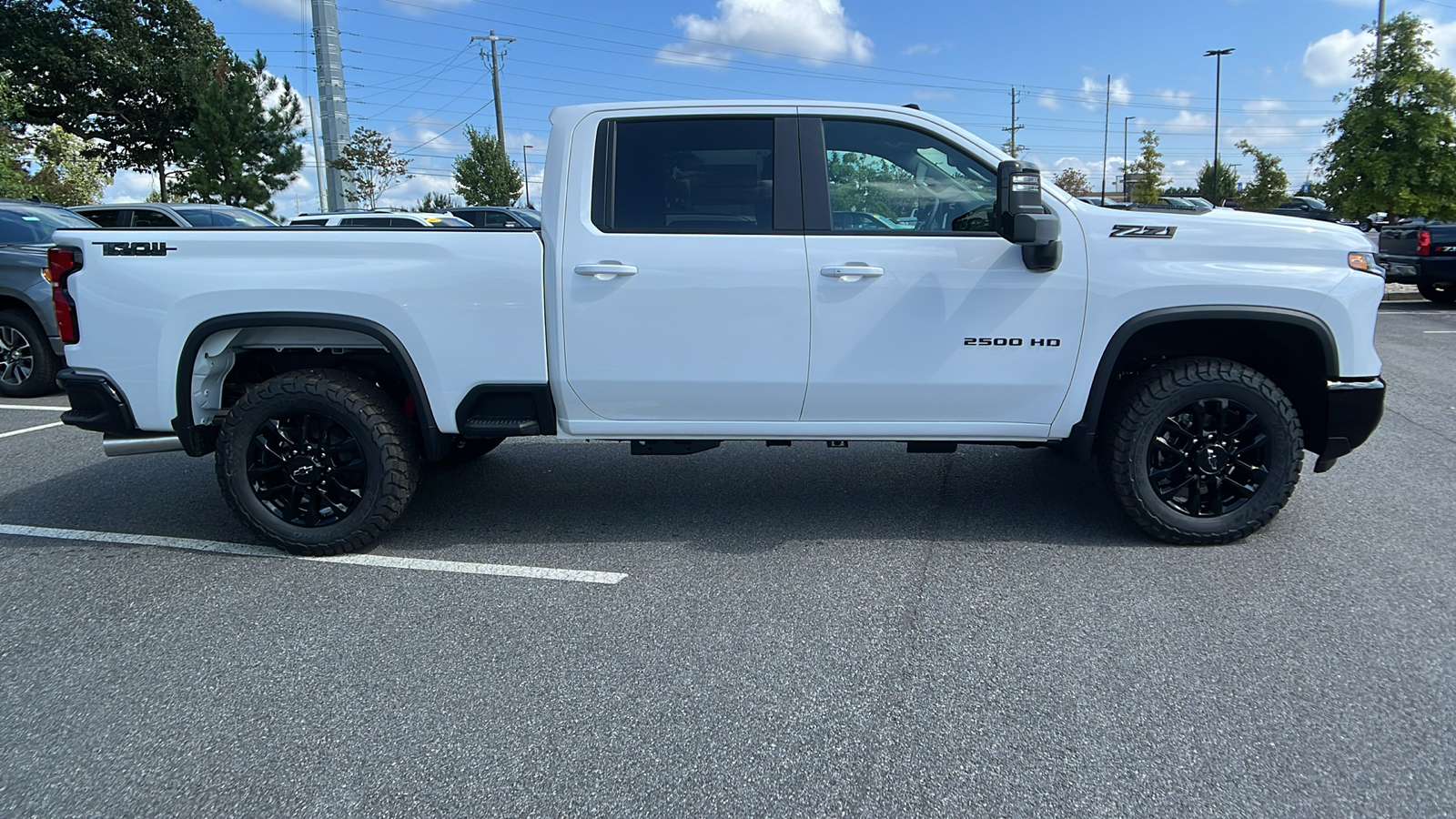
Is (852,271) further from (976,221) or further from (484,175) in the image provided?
(484,175)

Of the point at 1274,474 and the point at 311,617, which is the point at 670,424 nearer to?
the point at 311,617

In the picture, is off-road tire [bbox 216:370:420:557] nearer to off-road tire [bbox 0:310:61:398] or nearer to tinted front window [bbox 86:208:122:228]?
off-road tire [bbox 0:310:61:398]

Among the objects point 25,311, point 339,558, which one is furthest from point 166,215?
point 339,558

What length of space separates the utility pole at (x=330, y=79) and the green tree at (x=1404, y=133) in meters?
25.0

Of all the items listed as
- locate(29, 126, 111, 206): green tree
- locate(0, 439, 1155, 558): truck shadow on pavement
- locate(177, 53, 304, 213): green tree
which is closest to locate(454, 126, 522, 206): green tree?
locate(177, 53, 304, 213): green tree

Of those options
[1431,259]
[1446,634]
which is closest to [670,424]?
[1446,634]

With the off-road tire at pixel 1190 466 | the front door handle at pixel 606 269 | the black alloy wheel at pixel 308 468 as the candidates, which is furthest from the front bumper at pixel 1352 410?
the black alloy wheel at pixel 308 468

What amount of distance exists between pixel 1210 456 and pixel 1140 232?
3.55 feet

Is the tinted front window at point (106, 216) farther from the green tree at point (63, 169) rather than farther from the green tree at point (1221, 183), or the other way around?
the green tree at point (1221, 183)

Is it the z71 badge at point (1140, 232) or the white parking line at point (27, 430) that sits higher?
the z71 badge at point (1140, 232)

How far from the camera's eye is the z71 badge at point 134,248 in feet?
13.3

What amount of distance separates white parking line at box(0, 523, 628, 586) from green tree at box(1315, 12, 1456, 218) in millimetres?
19936

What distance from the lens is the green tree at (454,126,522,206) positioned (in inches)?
1507

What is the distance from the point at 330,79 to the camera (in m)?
26.1
